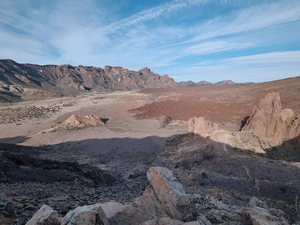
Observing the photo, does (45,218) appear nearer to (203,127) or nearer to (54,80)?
(203,127)

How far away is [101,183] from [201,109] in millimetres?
34510

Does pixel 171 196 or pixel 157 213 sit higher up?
pixel 171 196

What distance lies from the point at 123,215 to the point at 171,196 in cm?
120

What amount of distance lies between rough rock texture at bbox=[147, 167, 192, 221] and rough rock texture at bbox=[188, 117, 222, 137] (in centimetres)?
1301

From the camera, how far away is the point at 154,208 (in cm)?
500

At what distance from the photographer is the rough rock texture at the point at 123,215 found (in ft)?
13.9

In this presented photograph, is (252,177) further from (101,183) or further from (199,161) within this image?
(101,183)

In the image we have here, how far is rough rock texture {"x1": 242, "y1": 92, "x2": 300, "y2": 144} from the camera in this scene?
652 inches

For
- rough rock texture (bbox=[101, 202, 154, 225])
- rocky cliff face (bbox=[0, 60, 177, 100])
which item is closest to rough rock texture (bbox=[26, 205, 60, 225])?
rough rock texture (bbox=[101, 202, 154, 225])

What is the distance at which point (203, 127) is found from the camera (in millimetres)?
19141

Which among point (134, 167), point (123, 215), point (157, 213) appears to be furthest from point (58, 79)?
point (123, 215)

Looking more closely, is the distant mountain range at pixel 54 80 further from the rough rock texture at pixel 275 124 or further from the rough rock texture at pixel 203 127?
the rough rock texture at pixel 275 124

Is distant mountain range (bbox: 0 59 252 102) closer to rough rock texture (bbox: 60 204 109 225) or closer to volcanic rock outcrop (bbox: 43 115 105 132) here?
volcanic rock outcrop (bbox: 43 115 105 132)

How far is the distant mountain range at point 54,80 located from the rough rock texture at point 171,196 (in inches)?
2919
